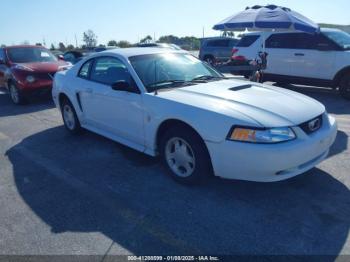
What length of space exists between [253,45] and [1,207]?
9.10 m

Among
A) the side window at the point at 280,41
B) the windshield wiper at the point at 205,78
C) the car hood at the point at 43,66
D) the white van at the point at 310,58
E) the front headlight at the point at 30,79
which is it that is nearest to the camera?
the windshield wiper at the point at 205,78

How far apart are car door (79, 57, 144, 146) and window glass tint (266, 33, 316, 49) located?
20.3ft

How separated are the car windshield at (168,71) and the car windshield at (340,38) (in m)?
5.15

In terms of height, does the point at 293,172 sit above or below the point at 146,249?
above

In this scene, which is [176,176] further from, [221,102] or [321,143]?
[321,143]

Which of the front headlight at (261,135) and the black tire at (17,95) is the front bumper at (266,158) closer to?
the front headlight at (261,135)

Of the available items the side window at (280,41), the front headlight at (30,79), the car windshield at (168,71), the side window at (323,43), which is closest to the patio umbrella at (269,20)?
the side window at (323,43)

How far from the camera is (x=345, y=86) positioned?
7.84m

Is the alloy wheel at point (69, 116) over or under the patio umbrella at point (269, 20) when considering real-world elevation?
under

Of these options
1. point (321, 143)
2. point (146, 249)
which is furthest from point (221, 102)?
point (146, 249)

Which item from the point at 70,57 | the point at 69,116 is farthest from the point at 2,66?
the point at 70,57

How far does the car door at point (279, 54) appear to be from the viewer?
8945 millimetres

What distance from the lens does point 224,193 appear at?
340cm

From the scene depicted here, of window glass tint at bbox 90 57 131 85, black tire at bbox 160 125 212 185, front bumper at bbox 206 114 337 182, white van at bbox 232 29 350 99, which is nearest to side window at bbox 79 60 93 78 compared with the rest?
window glass tint at bbox 90 57 131 85
